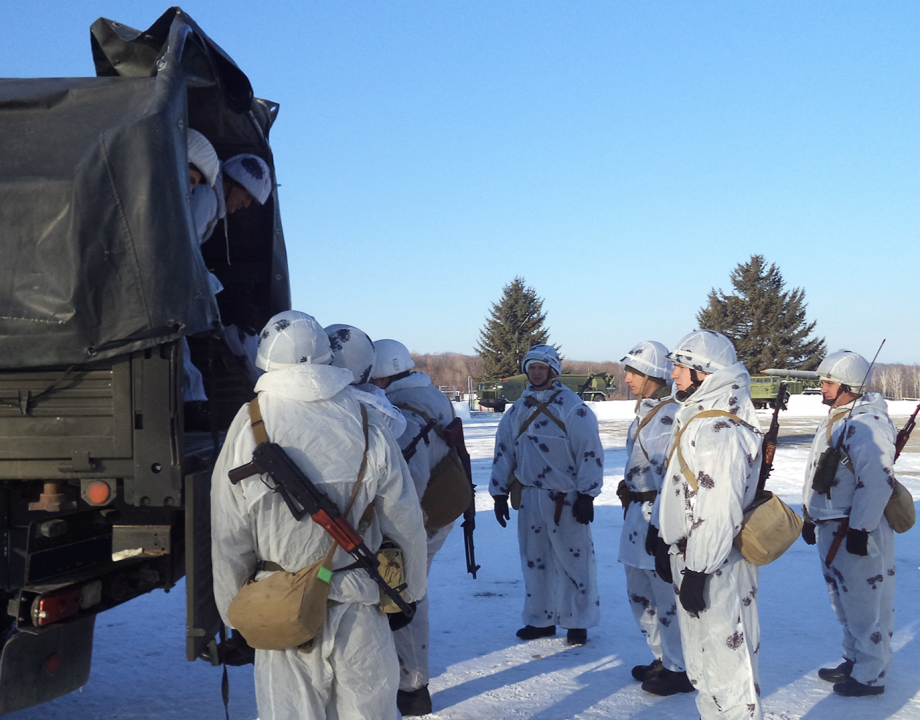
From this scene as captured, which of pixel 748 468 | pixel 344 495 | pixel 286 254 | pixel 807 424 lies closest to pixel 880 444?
pixel 748 468

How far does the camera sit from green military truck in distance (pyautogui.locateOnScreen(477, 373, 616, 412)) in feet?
114

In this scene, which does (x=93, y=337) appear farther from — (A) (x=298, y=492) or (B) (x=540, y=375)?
(B) (x=540, y=375)

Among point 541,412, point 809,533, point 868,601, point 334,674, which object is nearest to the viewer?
point 334,674

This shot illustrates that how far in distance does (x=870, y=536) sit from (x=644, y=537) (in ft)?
3.92

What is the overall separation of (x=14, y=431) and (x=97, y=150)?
970 mm

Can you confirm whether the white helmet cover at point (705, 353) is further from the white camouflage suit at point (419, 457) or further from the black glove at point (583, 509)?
the black glove at point (583, 509)

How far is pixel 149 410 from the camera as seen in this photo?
260 cm

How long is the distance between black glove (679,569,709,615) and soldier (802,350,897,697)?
1.48 metres

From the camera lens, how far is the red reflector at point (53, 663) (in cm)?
292

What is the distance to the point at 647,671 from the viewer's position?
427 centimetres

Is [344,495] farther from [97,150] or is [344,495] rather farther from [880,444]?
[880,444]

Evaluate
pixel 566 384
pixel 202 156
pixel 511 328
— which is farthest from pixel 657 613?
pixel 511 328

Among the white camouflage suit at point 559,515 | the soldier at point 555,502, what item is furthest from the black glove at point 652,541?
the white camouflage suit at point 559,515

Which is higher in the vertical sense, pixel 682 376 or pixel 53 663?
pixel 682 376
